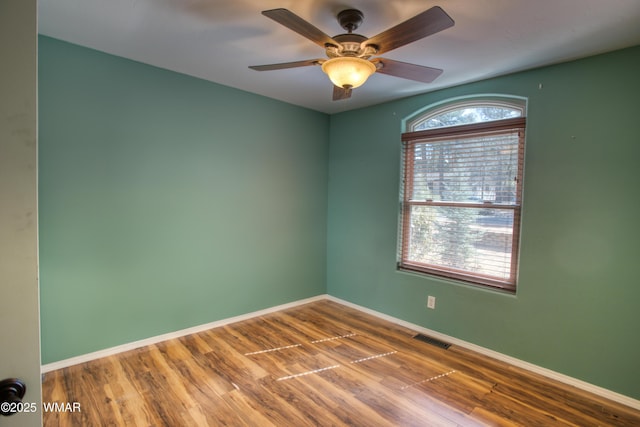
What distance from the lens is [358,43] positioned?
67.6 inches

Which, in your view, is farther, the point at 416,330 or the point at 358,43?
the point at 416,330

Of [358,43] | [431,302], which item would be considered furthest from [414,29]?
[431,302]

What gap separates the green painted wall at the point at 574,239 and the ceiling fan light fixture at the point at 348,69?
1.63 m

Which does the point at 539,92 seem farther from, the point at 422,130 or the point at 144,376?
the point at 144,376

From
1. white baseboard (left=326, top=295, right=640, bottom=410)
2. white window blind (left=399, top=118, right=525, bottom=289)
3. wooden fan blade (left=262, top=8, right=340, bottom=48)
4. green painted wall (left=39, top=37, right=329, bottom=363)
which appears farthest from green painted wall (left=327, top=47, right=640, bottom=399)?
wooden fan blade (left=262, top=8, right=340, bottom=48)

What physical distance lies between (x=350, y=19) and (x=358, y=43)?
276mm

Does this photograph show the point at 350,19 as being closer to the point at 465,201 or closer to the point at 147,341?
the point at 465,201

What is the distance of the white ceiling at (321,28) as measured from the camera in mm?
1802

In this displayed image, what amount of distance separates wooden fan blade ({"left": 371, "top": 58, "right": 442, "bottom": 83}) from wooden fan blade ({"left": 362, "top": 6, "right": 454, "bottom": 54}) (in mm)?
158

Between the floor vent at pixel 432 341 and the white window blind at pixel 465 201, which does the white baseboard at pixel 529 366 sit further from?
the white window blind at pixel 465 201

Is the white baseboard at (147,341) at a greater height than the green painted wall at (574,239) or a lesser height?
lesser

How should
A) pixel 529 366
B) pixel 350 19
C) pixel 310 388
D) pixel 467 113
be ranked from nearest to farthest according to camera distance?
pixel 350 19 → pixel 310 388 → pixel 529 366 → pixel 467 113

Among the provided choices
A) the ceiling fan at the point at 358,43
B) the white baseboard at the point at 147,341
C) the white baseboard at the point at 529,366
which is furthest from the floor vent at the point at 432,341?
the ceiling fan at the point at 358,43

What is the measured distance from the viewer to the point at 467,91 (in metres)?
2.97
